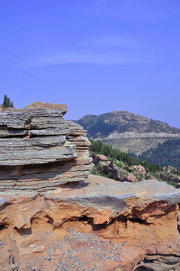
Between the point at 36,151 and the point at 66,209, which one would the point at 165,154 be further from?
the point at 36,151

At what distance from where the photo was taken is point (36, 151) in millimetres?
15711

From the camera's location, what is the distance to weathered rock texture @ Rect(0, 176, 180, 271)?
14633 mm

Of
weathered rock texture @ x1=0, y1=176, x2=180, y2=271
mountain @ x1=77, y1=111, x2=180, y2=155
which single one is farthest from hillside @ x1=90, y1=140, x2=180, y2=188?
mountain @ x1=77, y1=111, x2=180, y2=155

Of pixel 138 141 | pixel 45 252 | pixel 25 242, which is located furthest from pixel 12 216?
pixel 138 141

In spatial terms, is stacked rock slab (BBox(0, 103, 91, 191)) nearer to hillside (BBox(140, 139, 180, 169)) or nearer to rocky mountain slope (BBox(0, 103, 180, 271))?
rocky mountain slope (BBox(0, 103, 180, 271))

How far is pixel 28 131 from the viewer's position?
52.4 ft

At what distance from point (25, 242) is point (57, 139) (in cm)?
534

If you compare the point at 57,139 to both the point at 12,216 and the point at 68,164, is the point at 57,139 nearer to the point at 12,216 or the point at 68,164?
the point at 68,164

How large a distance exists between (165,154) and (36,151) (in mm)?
114683

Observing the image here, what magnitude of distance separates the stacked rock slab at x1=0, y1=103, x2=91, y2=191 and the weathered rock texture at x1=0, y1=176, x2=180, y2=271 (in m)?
0.67

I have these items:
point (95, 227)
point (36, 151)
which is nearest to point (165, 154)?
point (95, 227)

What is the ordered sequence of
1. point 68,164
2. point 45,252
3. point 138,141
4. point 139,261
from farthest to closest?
point 138,141 < point 68,164 < point 139,261 < point 45,252

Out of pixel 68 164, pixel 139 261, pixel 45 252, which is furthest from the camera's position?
pixel 68 164

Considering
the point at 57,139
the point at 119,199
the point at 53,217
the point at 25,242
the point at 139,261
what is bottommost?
the point at 139,261
